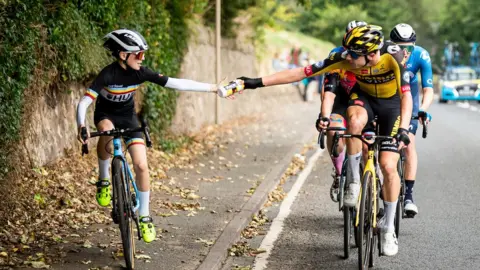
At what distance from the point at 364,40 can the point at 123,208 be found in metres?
2.34

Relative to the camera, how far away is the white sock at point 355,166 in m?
7.75

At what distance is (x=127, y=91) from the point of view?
25.1 ft

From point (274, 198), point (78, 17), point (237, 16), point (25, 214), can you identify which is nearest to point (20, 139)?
point (25, 214)

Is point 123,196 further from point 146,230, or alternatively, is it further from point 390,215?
point 390,215

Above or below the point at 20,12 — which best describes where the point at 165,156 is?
below

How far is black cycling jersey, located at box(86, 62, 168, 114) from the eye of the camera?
742 centimetres

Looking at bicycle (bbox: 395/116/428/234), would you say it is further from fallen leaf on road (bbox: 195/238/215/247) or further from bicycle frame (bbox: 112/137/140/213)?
bicycle frame (bbox: 112/137/140/213)

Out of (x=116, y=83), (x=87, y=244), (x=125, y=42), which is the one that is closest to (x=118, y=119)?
(x=116, y=83)

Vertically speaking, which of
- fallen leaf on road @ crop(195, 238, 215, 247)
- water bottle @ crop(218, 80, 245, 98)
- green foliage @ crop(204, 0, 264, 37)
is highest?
green foliage @ crop(204, 0, 264, 37)

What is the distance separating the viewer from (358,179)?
7.77m

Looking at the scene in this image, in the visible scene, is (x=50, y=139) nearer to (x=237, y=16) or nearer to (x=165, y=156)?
(x=165, y=156)

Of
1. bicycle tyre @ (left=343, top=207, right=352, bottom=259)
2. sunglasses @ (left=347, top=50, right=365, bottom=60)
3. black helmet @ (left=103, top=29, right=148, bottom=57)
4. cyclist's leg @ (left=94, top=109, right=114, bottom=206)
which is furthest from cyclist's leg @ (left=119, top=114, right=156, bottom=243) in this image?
sunglasses @ (left=347, top=50, right=365, bottom=60)

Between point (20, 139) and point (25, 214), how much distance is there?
0.93 metres

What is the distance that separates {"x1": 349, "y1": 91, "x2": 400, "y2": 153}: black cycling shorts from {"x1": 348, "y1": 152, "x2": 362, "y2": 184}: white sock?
1.18ft
